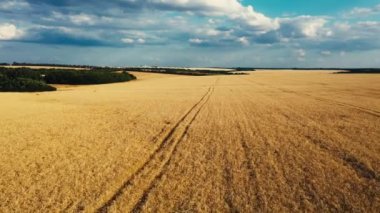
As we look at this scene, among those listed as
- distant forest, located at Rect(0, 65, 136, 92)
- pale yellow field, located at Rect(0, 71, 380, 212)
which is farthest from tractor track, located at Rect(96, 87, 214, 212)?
distant forest, located at Rect(0, 65, 136, 92)

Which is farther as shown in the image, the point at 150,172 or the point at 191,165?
the point at 191,165

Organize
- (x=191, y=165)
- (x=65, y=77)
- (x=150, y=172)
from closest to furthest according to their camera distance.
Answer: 1. (x=150, y=172)
2. (x=191, y=165)
3. (x=65, y=77)

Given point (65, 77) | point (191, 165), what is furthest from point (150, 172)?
point (65, 77)

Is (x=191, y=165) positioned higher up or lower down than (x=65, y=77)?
higher up

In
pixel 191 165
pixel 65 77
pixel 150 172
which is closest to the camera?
pixel 150 172

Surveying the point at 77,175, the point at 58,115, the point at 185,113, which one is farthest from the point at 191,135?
the point at 58,115

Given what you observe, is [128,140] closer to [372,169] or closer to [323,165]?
[323,165]

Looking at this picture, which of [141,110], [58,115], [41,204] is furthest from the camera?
[141,110]

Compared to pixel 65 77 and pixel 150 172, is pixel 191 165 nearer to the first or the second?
pixel 150 172

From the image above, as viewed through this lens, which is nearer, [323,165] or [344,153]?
[323,165]

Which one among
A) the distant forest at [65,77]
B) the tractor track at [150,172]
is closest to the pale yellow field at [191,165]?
the tractor track at [150,172]

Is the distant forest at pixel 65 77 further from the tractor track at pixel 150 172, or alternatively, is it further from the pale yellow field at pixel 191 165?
the tractor track at pixel 150 172
